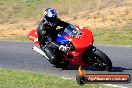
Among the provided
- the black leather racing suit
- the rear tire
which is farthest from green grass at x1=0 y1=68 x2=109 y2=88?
the rear tire

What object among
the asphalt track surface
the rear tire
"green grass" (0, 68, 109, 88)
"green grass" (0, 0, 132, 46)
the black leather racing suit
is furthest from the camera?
"green grass" (0, 0, 132, 46)

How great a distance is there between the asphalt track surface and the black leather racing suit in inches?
18.7

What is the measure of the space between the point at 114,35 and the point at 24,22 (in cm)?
1246

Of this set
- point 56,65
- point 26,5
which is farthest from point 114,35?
point 26,5

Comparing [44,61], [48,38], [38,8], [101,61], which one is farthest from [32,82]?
[38,8]

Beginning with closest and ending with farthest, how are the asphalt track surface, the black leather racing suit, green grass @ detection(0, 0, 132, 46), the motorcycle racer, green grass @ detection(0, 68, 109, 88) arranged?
green grass @ detection(0, 68, 109, 88), the asphalt track surface, the motorcycle racer, the black leather racing suit, green grass @ detection(0, 0, 132, 46)

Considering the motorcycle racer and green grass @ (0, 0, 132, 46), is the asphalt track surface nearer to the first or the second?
the motorcycle racer

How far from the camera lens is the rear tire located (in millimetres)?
12510

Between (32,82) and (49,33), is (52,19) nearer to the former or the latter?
(49,33)

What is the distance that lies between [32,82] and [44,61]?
4.65m

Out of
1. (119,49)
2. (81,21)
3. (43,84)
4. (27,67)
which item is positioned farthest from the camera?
(81,21)

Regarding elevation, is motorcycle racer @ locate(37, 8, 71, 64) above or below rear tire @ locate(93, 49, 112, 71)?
above

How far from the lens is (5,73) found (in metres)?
12.4

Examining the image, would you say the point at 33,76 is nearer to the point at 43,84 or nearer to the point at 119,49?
the point at 43,84
